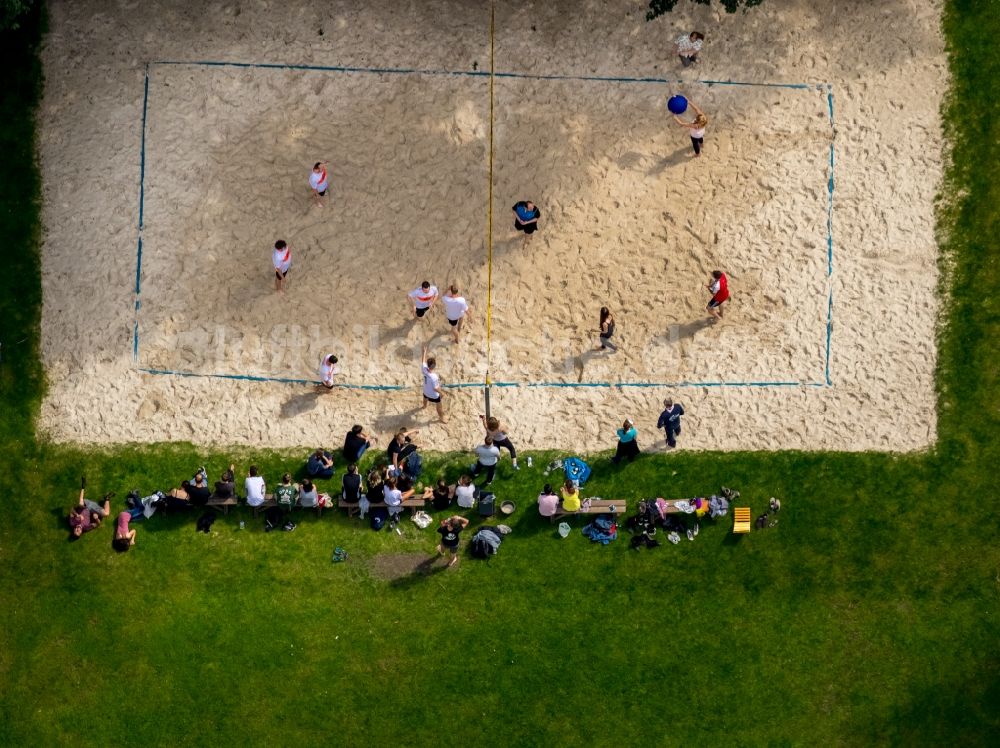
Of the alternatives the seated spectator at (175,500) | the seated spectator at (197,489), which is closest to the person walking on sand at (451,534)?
the seated spectator at (197,489)

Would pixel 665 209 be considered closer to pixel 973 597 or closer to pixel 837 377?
pixel 837 377

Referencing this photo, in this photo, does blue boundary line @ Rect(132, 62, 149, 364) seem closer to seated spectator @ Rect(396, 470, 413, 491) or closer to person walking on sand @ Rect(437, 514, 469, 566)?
seated spectator @ Rect(396, 470, 413, 491)

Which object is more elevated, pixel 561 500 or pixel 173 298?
pixel 173 298

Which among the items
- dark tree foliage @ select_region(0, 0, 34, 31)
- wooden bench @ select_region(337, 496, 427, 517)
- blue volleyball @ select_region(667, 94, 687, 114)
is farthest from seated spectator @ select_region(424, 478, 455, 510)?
dark tree foliage @ select_region(0, 0, 34, 31)

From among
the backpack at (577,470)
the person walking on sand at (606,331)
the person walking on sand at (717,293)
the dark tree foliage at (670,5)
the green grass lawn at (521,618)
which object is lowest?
the green grass lawn at (521,618)

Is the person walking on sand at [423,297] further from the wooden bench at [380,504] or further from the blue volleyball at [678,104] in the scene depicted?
the blue volleyball at [678,104]

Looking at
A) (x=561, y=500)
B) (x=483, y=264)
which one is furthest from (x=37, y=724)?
(x=483, y=264)
